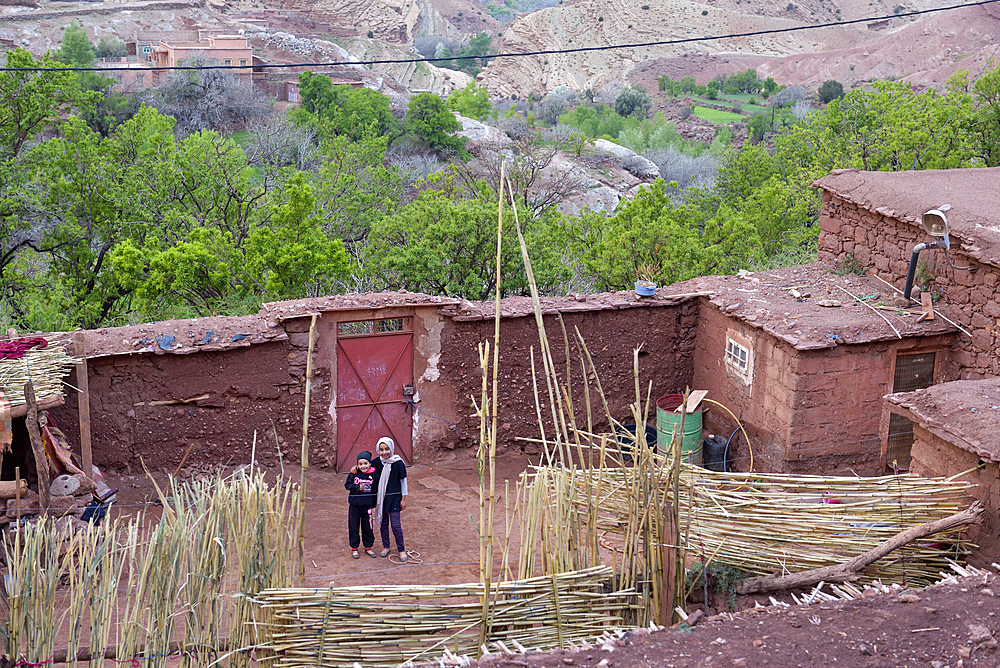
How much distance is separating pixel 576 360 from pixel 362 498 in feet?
12.4

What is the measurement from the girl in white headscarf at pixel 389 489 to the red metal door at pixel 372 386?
221 centimetres

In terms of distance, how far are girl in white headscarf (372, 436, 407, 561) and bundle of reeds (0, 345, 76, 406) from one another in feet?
10.0

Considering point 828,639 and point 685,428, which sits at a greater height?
point 828,639

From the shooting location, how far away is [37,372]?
29.1 ft

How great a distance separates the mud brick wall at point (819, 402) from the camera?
1052 cm

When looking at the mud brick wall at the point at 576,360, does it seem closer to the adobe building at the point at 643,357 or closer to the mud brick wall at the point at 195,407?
the adobe building at the point at 643,357

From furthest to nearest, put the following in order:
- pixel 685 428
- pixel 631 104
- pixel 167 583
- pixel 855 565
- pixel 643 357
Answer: pixel 631 104
pixel 643 357
pixel 685 428
pixel 855 565
pixel 167 583

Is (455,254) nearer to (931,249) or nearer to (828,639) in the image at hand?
(931,249)

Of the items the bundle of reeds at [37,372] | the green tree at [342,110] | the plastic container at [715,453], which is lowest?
the plastic container at [715,453]

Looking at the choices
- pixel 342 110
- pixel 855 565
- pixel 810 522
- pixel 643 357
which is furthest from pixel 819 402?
pixel 342 110

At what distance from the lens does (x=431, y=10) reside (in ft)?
241

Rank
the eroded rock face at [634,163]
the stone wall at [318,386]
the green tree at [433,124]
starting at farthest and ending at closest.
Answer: the green tree at [433,124] < the eroded rock face at [634,163] < the stone wall at [318,386]

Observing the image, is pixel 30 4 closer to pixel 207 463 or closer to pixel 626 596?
pixel 207 463

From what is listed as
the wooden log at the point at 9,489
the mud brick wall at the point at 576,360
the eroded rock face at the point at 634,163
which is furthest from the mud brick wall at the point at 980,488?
the eroded rock face at the point at 634,163
